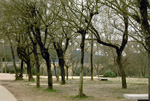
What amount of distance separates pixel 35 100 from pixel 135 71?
40973mm

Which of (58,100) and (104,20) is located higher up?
(104,20)

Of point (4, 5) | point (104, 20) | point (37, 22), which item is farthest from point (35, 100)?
point (104, 20)

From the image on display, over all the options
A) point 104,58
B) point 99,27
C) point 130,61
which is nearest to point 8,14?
point 99,27

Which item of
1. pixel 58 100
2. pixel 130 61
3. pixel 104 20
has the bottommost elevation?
pixel 58 100

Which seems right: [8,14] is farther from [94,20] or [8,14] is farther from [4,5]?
[94,20]

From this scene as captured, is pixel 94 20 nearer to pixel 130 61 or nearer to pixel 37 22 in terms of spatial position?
pixel 37 22

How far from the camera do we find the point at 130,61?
151 ft

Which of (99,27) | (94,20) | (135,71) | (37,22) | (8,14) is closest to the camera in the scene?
(37,22)

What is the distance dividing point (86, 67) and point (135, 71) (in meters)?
13.3

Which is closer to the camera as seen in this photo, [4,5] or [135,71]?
[4,5]

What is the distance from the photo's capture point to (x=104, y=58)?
5284 cm

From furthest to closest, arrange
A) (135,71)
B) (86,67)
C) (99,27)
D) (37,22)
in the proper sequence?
1. (86,67)
2. (135,71)
3. (99,27)
4. (37,22)

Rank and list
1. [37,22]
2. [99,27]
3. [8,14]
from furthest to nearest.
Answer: [99,27] < [8,14] < [37,22]

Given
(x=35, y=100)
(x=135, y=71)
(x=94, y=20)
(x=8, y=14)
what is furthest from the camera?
(x=135, y=71)
